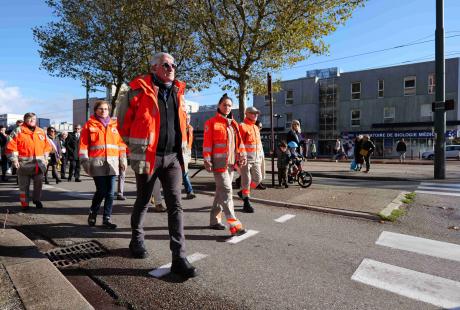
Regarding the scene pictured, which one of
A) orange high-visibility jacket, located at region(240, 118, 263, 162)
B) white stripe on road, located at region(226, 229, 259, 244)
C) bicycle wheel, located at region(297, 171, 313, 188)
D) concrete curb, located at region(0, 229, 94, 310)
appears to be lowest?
white stripe on road, located at region(226, 229, 259, 244)

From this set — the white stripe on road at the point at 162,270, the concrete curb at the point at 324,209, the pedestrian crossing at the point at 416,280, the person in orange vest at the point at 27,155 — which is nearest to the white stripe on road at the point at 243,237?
the white stripe on road at the point at 162,270

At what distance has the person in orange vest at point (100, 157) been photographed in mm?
5207

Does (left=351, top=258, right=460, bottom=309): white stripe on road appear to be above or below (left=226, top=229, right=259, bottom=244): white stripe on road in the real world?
below

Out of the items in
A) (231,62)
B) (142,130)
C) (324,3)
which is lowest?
(142,130)

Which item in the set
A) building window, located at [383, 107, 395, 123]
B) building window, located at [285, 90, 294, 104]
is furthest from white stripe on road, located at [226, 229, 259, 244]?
building window, located at [285, 90, 294, 104]

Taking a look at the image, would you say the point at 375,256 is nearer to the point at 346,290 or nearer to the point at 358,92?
the point at 346,290

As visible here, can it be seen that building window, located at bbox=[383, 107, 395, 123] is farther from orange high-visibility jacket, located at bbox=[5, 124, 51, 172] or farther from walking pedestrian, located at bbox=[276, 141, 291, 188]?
orange high-visibility jacket, located at bbox=[5, 124, 51, 172]

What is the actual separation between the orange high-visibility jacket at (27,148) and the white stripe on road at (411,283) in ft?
19.8

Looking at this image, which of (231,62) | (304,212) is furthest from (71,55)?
(304,212)

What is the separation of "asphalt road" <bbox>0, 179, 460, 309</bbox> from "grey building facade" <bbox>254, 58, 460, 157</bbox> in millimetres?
33692

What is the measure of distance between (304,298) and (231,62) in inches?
395

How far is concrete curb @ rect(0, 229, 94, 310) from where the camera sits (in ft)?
8.63

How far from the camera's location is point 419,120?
1421 inches

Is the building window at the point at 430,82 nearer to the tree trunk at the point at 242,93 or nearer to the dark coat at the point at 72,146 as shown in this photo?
the tree trunk at the point at 242,93
